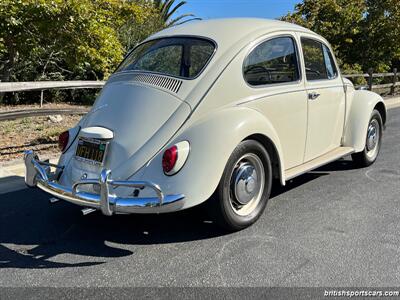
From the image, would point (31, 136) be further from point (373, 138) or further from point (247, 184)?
point (373, 138)

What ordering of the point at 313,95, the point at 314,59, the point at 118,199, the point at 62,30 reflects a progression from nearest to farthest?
the point at 118,199 → the point at 313,95 → the point at 314,59 → the point at 62,30

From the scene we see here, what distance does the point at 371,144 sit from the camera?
613 cm

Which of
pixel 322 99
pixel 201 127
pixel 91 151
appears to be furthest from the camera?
pixel 322 99

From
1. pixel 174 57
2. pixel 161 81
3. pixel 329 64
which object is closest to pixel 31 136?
pixel 174 57

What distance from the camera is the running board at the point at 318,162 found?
4.51 metres

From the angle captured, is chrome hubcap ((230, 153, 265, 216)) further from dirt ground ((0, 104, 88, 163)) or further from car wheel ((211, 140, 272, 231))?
dirt ground ((0, 104, 88, 163))

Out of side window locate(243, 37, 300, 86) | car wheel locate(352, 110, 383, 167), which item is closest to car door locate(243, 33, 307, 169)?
side window locate(243, 37, 300, 86)

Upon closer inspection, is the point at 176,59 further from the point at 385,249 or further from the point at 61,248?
the point at 385,249

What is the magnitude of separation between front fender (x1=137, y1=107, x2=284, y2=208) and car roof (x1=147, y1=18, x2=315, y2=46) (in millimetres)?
854

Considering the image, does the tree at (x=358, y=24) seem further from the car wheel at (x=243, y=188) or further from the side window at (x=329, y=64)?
the car wheel at (x=243, y=188)

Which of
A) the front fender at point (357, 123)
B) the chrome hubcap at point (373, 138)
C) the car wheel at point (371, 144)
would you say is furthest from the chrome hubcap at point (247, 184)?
the chrome hubcap at point (373, 138)

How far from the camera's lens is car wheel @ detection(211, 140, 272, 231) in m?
3.70

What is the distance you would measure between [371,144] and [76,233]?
13.9ft

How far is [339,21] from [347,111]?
44.2 feet
